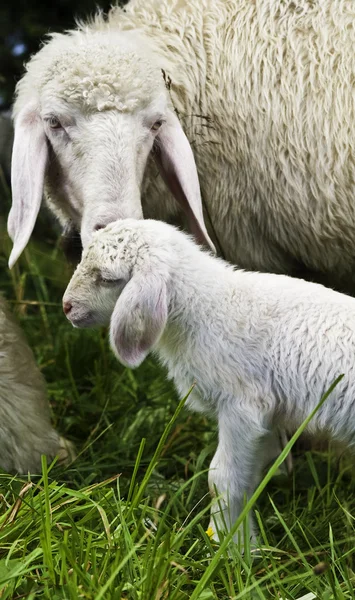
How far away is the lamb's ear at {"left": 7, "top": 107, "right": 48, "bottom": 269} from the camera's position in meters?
2.93

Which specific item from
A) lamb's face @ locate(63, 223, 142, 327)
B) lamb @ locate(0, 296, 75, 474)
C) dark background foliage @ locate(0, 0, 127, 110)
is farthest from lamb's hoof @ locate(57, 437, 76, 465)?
dark background foliage @ locate(0, 0, 127, 110)

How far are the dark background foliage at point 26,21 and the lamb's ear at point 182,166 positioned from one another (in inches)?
94.5

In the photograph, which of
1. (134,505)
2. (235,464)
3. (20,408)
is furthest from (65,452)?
(134,505)

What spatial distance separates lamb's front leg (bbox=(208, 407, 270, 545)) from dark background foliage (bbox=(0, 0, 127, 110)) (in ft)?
10.8

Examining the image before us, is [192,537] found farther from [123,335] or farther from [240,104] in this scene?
[240,104]

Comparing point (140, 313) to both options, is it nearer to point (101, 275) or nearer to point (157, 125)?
point (101, 275)

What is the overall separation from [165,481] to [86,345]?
42.4 inches

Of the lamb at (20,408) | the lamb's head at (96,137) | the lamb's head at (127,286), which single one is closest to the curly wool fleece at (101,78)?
the lamb's head at (96,137)

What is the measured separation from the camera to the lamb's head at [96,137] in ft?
9.22

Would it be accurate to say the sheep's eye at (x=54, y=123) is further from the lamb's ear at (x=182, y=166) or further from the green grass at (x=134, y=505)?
the green grass at (x=134, y=505)

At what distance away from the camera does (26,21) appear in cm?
518

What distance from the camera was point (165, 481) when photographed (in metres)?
3.22

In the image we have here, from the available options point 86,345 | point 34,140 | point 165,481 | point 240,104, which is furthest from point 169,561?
point 86,345

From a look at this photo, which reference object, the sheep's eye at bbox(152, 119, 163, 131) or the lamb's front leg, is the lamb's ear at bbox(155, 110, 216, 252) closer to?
the sheep's eye at bbox(152, 119, 163, 131)
